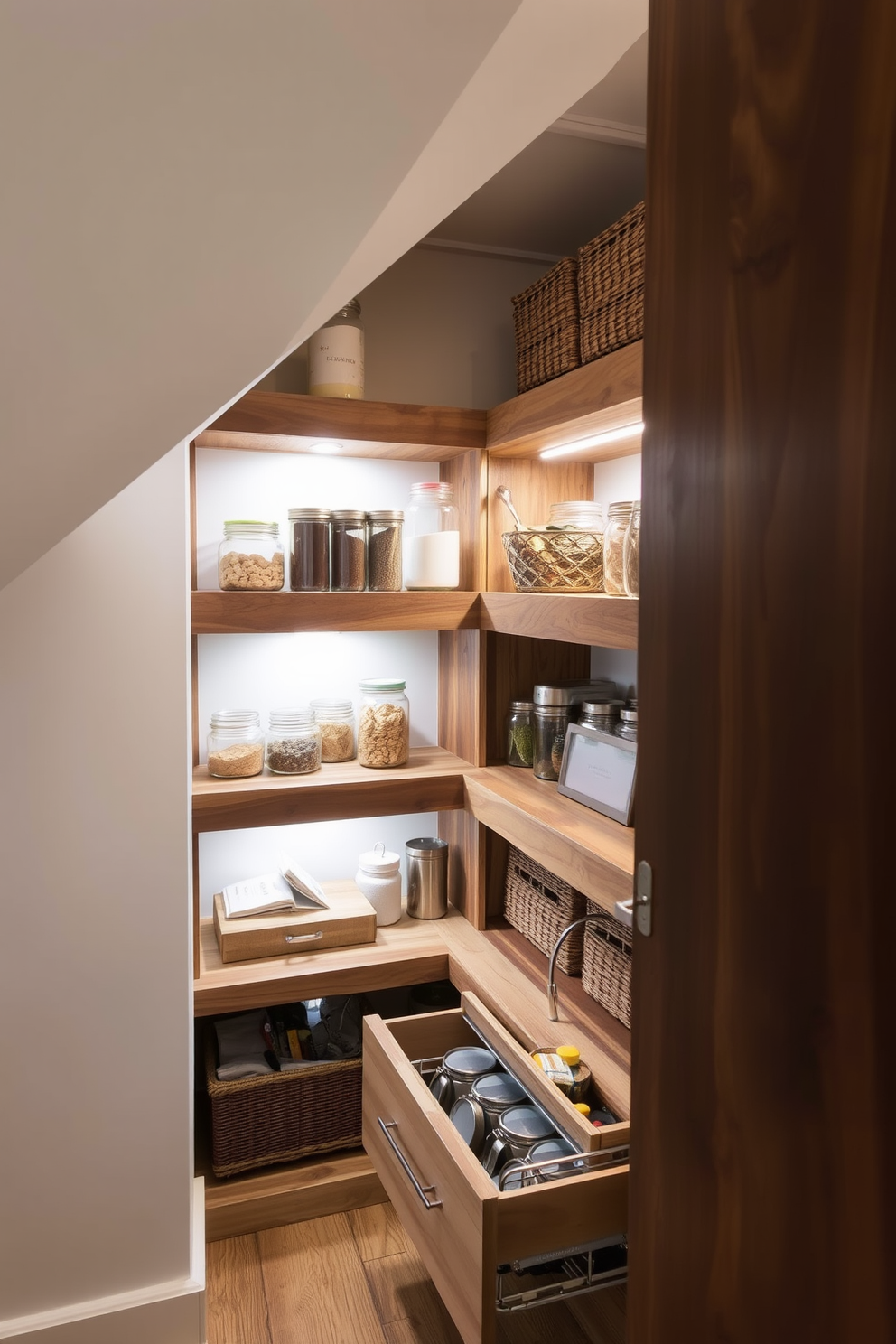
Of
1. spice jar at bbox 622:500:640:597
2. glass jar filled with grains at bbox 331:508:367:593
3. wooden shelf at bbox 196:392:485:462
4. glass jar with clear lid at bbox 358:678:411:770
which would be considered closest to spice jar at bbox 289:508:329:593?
glass jar filled with grains at bbox 331:508:367:593

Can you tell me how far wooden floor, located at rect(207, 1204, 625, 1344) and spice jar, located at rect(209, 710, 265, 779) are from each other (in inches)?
37.6

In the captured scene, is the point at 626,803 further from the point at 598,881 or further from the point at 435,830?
the point at 435,830

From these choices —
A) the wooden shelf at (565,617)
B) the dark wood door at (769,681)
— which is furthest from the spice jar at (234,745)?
the dark wood door at (769,681)

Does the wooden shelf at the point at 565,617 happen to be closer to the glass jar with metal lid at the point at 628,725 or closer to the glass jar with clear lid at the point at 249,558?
the glass jar with metal lid at the point at 628,725

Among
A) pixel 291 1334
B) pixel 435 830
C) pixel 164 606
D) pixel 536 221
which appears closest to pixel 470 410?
pixel 536 221

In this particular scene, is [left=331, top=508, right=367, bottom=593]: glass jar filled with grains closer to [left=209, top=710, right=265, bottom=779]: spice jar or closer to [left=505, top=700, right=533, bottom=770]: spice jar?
[left=209, top=710, right=265, bottom=779]: spice jar

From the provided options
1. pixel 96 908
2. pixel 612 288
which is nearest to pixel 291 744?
pixel 96 908

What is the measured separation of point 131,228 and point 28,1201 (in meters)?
1.61

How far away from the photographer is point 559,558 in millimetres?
1807

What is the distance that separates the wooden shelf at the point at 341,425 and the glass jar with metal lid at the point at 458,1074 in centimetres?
128

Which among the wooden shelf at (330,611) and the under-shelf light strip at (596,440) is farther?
the wooden shelf at (330,611)

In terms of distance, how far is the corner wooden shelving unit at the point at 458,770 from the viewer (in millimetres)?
1708

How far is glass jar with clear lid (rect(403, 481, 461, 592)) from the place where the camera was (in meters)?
2.12

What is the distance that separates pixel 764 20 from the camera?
2.41 ft
